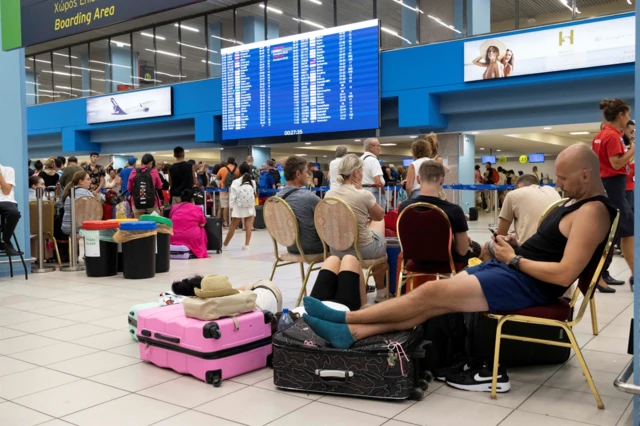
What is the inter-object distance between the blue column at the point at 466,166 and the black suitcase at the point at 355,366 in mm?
12330

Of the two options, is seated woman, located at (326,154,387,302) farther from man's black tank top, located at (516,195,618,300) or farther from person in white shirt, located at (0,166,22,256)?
person in white shirt, located at (0,166,22,256)

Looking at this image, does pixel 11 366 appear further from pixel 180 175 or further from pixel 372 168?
pixel 180 175

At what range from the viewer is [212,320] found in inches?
122

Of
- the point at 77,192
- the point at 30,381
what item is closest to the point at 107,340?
the point at 30,381

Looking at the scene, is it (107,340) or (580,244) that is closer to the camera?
(580,244)

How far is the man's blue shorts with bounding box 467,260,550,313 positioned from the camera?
270cm

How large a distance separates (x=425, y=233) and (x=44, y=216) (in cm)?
590

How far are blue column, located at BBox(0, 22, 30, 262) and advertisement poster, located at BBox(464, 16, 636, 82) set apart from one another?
30.7ft

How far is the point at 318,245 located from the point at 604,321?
7.34 feet

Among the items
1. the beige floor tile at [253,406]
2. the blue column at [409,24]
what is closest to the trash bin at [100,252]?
the beige floor tile at [253,406]

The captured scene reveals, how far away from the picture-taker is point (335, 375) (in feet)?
9.00

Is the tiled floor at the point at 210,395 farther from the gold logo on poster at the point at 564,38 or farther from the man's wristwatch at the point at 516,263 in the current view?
the gold logo on poster at the point at 564,38

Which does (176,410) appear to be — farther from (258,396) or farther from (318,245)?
(318,245)

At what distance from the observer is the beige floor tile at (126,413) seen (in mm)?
2508
